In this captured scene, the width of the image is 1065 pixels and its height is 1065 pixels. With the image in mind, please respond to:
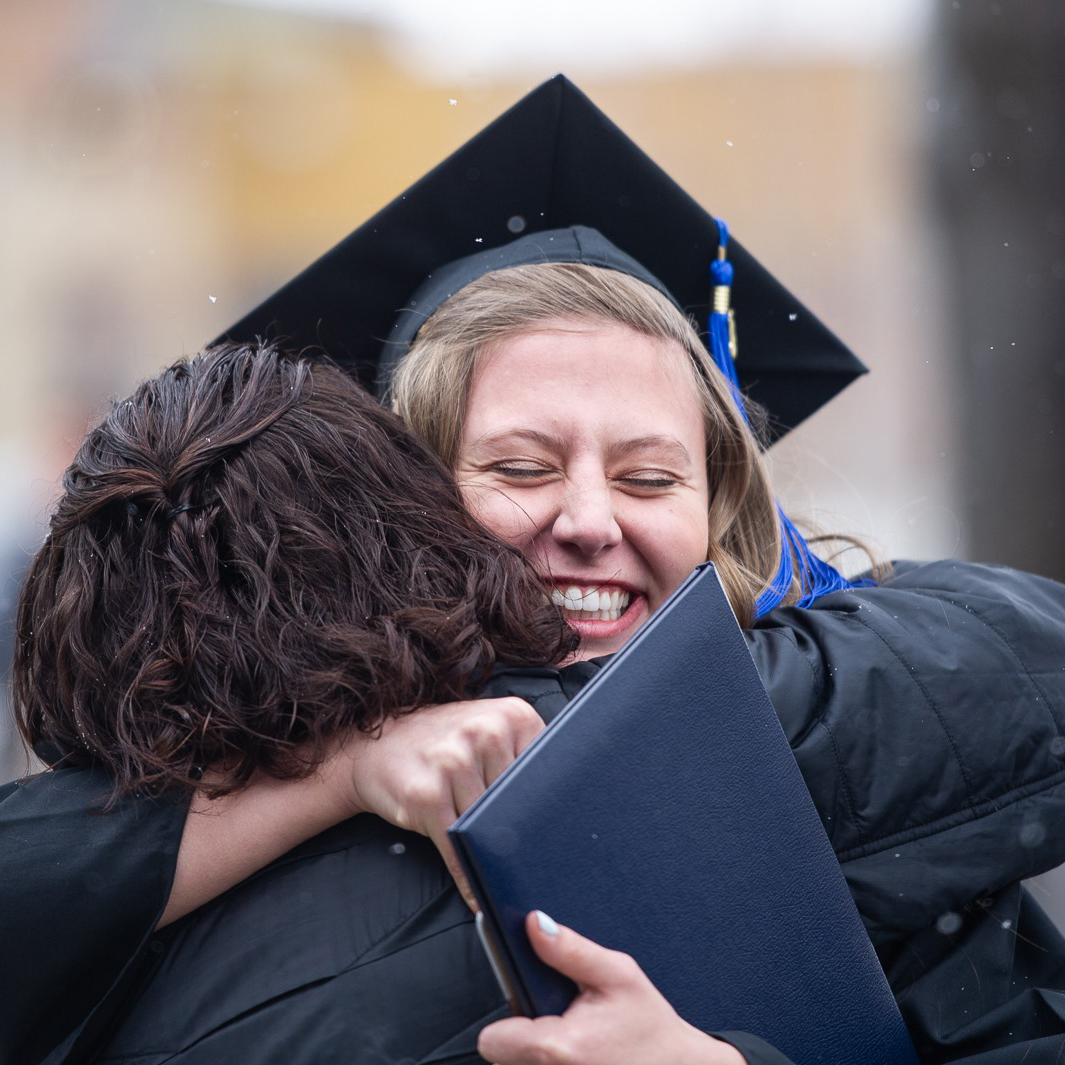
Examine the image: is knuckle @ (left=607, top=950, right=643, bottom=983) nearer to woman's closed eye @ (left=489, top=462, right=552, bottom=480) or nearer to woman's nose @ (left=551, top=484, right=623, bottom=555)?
woman's nose @ (left=551, top=484, right=623, bottom=555)

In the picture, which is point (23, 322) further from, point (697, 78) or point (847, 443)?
point (847, 443)

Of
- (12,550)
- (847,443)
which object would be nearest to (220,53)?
(847,443)

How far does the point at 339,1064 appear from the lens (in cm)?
136

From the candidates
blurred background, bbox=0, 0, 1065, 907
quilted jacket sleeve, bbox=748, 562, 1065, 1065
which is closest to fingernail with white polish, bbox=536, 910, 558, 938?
quilted jacket sleeve, bbox=748, 562, 1065, 1065

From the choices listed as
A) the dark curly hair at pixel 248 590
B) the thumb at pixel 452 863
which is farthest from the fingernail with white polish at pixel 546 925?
the dark curly hair at pixel 248 590

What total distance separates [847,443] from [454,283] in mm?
9310

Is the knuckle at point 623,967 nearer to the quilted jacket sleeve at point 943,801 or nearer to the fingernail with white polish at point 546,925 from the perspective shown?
the fingernail with white polish at point 546,925

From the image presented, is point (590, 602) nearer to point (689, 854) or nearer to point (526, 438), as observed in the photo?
point (526, 438)

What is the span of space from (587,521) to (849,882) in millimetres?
647

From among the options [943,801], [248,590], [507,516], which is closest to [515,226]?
[507,516]

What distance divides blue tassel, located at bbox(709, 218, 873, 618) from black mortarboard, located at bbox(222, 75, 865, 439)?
1.8 inches

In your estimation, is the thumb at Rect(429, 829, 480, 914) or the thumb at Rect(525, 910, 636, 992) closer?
the thumb at Rect(525, 910, 636, 992)

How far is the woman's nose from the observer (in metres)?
1.93

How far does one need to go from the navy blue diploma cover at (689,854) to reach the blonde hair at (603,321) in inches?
28.3
